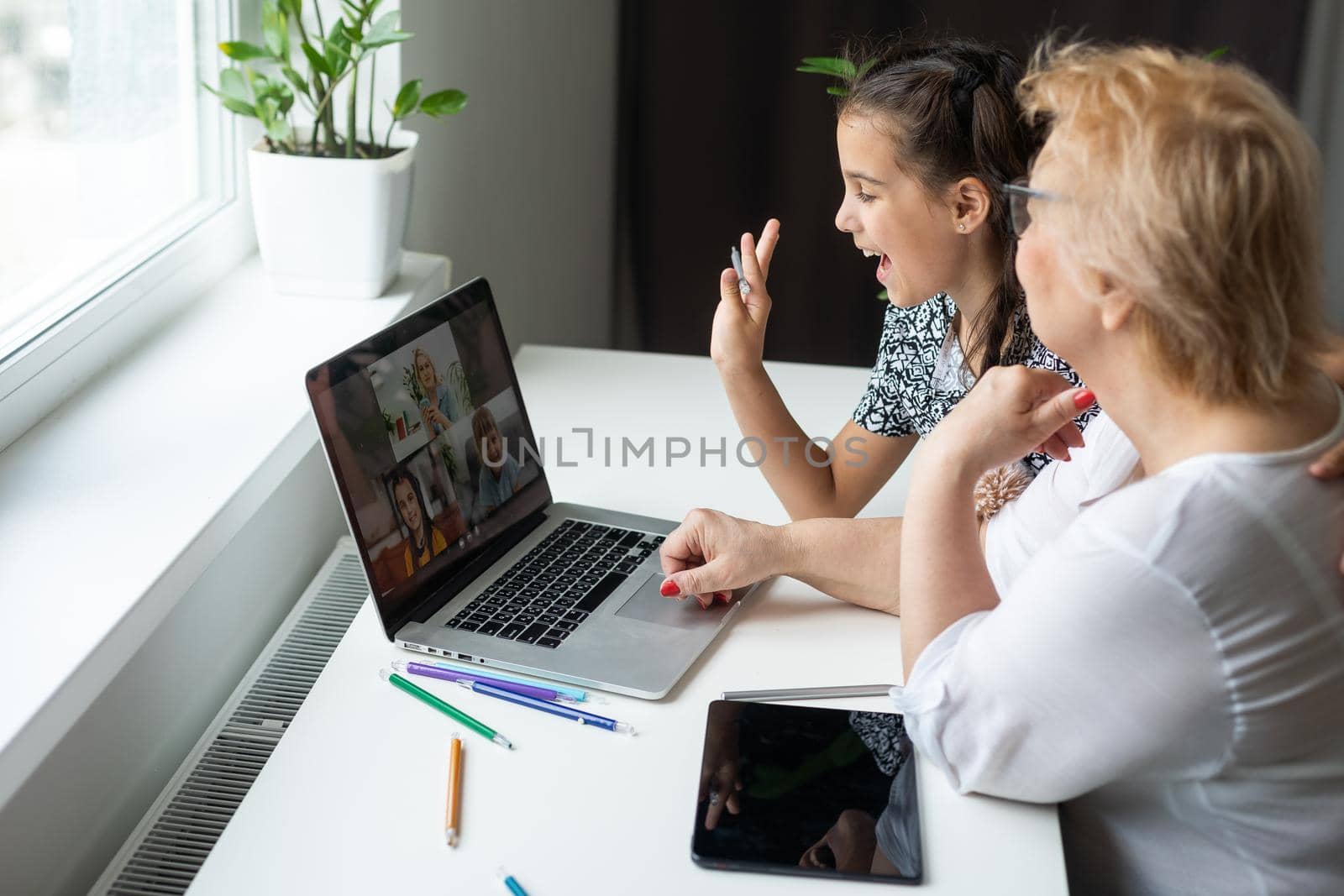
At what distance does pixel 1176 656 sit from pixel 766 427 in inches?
26.7

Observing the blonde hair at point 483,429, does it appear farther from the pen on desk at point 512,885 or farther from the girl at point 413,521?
the pen on desk at point 512,885

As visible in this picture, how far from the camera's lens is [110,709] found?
1135 mm

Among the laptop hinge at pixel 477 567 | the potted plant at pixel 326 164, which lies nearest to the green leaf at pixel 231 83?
the potted plant at pixel 326 164

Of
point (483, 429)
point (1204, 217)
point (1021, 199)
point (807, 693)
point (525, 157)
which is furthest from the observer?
point (525, 157)

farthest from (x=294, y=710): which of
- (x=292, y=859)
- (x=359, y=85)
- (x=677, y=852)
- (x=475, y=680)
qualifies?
(x=359, y=85)

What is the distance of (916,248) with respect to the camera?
1342 millimetres

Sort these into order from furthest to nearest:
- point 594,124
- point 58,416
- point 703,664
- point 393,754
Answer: point 594,124 < point 58,416 < point 703,664 < point 393,754

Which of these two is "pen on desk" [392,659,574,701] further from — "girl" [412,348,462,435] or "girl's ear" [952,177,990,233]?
"girl's ear" [952,177,990,233]

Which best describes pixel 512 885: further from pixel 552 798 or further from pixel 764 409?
pixel 764 409

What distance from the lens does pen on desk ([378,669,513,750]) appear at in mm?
927

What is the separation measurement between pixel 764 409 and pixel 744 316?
0.35 feet

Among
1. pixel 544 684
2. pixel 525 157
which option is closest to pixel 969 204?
pixel 544 684

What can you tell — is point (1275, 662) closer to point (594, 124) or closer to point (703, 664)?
point (703, 664)

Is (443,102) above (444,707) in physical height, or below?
above
